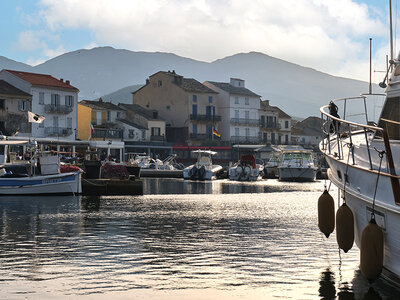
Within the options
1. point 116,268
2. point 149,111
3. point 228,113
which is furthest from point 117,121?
point 116,268

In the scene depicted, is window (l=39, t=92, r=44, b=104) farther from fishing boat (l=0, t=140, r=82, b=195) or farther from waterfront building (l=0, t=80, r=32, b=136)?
fishing boat (l=0, t=140, r=82, b=195)

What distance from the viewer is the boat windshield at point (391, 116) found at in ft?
52.4

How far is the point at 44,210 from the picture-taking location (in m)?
35.4

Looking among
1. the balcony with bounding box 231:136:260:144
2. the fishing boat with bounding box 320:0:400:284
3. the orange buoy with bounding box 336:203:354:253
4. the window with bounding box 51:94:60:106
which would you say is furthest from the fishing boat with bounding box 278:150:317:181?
the orange buoy with bounding box 336:203:354:253

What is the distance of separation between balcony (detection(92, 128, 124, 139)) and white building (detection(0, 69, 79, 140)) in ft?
23.8

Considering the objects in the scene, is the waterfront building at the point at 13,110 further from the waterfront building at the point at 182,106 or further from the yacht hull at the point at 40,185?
the yacht hull at the point at 40,185

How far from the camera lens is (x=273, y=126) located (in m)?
138

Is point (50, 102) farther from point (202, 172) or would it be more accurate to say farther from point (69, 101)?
point (202, 172)

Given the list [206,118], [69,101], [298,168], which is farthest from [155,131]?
[298,168]

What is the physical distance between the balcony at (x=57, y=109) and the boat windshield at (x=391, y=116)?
267 ft

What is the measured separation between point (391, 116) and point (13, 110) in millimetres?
77095

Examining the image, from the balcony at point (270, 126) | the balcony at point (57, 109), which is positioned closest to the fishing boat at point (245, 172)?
the balcony at point (57, 109)

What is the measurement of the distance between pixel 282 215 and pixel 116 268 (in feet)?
57.6

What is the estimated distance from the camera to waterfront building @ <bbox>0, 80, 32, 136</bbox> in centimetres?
8694
